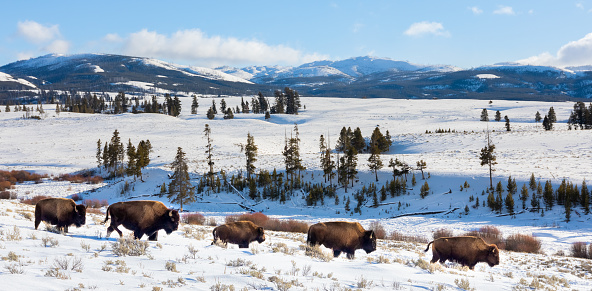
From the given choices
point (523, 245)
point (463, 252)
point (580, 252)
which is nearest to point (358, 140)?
point (523, 245)

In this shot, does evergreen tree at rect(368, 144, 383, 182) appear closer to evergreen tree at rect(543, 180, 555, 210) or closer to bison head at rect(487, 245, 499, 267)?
evergreen tree at rect(543, 180, 555, 210)

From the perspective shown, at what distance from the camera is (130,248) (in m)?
7.68

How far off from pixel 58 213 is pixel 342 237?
8.13m

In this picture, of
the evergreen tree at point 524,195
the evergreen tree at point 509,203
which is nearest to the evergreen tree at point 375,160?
the evergreen tree at point 509,203

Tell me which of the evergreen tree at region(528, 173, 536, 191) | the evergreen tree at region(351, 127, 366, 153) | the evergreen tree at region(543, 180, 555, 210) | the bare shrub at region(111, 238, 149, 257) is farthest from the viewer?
the evergreen tree at region(351, 127, 366, 153)

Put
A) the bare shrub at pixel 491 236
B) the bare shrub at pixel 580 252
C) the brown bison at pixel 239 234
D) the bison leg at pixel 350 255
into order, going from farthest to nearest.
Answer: the bare shrub at pixel 491 236, the bare shrub at pixel 580 252, the brown bison at pixel 239 234, the bison leg at pixel 350 255

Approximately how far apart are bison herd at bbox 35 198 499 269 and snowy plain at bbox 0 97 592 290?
0.44m

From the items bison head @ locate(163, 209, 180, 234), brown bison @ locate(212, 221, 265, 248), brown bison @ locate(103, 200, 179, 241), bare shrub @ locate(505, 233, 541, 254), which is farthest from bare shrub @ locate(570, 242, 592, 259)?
brown bison @ locate(103, 200, 179, 241)

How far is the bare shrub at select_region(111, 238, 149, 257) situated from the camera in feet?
24.3

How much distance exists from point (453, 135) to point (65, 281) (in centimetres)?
7935

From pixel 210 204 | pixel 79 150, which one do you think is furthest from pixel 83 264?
pixel 79 150

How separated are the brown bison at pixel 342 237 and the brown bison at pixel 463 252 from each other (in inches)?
82.9

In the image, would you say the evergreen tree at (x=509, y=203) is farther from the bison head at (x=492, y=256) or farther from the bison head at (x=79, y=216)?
the bison head at (x=79, y=216)

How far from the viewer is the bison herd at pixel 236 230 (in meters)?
9.12
